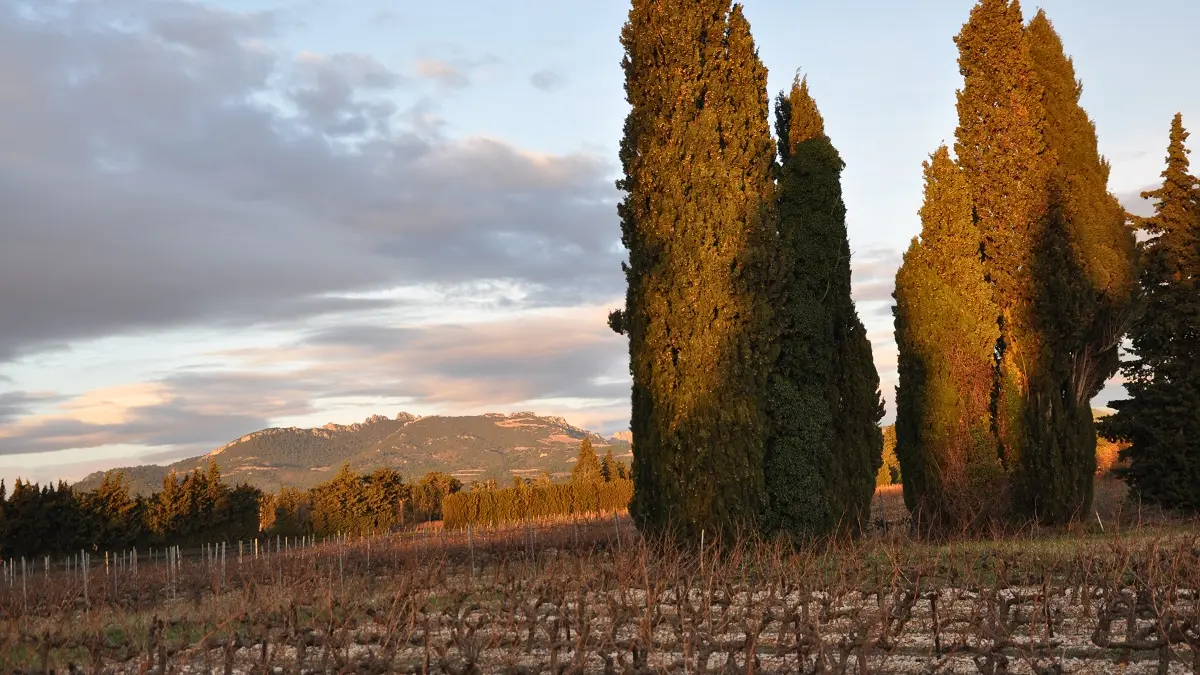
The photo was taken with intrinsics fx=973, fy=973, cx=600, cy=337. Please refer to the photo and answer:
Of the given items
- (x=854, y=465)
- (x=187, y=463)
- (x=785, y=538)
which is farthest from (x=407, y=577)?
(x=187, y=463)

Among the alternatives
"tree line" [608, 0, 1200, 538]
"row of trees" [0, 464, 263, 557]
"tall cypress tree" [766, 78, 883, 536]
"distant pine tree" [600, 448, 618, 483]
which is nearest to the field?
"tall cypress tree" [766, 78, 883, 536]

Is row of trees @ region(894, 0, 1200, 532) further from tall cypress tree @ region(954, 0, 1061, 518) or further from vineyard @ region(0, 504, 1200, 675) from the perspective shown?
vineyard @ region(0, 504, 1200, 675)

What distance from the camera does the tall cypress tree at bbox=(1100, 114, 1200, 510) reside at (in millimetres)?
18734

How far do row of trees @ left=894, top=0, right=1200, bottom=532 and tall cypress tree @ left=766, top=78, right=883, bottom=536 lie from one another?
1.45 metres

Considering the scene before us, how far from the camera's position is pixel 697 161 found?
40.0ft

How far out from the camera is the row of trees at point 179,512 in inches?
1070

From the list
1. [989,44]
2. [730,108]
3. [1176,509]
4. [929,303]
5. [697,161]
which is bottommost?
[1176,509]

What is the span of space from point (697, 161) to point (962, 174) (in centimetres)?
684

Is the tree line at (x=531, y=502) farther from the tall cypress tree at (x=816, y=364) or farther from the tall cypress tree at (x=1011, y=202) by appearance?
the tall cypress tree at (x=816, y=364)

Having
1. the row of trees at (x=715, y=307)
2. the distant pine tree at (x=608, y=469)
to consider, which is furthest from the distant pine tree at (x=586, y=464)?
the row of trees at (x=715, y=307)

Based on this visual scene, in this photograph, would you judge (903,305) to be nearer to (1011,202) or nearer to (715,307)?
(1011,202)

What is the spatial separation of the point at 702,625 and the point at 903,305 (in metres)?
10.2

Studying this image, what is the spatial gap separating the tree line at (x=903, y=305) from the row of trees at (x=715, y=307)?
0.03m

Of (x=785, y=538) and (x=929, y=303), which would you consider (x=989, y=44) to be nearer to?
(x=929, y=303)
